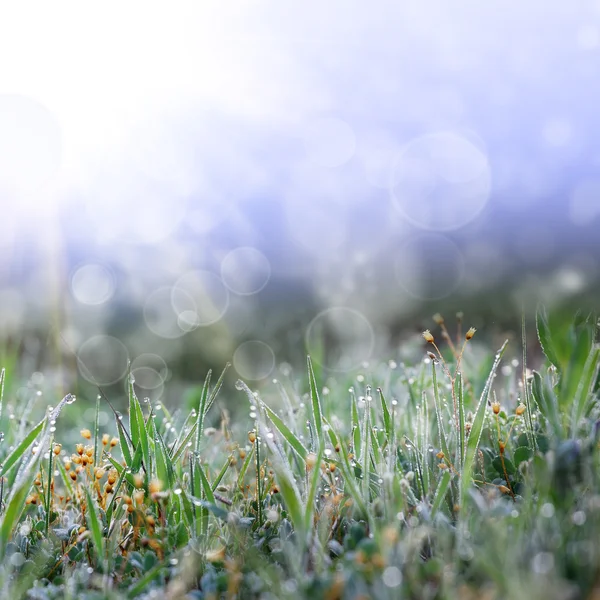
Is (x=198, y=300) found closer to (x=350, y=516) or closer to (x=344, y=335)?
(x=344, y=335)

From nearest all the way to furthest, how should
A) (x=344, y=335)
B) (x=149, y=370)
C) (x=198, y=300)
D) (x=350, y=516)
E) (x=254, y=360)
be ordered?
(x=350, y=516) < (x=254, y=360) < (x=149, y=370) < (x=344, y=335) < (x=198, y=300)

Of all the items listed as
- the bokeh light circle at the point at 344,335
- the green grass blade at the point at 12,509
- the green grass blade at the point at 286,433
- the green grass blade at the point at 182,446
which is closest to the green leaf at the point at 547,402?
the green grass blade at the point at 286,433

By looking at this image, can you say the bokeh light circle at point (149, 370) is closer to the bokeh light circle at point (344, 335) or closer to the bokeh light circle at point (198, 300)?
the bokeh light circle at point (198, 300)

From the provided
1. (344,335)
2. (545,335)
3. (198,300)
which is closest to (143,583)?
(545,335)

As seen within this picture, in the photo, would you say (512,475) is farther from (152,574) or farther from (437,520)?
(152,574)

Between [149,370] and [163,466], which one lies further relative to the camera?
[149,370]

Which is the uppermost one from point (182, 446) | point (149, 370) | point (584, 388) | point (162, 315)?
point (584, 388)

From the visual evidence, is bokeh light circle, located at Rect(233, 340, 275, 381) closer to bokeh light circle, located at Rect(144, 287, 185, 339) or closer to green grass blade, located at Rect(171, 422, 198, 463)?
bokeh light circle, located at Rect(144, 287, 185, 339)
